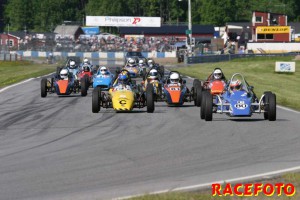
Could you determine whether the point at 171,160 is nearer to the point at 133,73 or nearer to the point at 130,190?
the point at 130,190

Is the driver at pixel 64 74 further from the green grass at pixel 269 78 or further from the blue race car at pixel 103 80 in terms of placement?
the green grass at pixel 269 78

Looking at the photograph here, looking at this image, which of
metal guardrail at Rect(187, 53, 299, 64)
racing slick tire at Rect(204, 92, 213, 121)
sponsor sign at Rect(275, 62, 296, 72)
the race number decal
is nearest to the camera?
the race number decal

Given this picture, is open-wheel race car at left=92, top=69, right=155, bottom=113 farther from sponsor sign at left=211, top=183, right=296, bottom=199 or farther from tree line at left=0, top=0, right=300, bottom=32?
tree line at left=0, top=0, right=300, bottom=32

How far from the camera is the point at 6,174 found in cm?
1345

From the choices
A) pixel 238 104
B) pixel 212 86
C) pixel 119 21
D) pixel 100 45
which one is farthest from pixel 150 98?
pixel 119 21

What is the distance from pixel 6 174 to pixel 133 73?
96.7 feet

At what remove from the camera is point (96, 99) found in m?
24.2

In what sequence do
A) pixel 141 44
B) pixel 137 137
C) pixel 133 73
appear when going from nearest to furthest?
pixel 137 137, pixel 133 73, pixel 141 44

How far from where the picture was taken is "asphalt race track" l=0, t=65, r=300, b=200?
12.6 m

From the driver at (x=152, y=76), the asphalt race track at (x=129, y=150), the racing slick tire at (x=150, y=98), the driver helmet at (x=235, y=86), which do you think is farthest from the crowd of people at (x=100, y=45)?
the driver helmet at (x=235, y=86)

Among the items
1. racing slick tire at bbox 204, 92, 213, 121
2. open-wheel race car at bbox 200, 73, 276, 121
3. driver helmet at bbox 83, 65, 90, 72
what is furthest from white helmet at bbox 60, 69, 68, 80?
racing slick tire at bbox 204, 92, 213, 121

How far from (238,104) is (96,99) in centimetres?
501

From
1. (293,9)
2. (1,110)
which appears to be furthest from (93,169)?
(293,9)

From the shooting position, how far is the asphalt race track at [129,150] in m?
12.6
